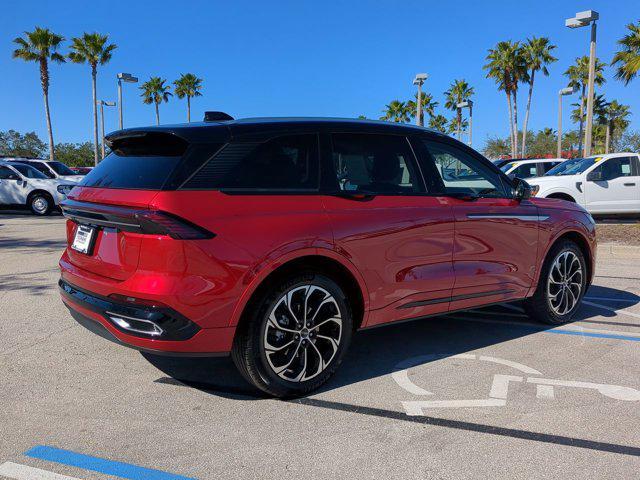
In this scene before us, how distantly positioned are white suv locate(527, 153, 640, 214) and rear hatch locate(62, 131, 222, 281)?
12.1m

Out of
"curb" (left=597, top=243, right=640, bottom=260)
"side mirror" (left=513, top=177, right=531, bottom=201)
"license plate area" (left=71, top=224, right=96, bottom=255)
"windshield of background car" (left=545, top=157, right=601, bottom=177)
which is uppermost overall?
"windshield of background car" (left=545, top=157, right=601, bottom=177)

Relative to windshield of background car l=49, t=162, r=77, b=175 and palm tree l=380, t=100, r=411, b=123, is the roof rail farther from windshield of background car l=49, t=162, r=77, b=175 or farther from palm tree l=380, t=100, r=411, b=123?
palm tree l=380, t=100, r=411, b=123

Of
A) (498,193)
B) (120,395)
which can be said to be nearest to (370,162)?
(498,193)

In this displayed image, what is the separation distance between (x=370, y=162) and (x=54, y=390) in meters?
2.66

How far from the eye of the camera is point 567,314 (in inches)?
212

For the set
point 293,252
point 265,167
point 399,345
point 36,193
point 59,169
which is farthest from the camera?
point 59,169

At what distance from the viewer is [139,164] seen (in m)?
3.50

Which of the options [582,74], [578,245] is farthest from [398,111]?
[578,245]

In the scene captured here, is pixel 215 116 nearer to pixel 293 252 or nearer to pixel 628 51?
pixel 293 252

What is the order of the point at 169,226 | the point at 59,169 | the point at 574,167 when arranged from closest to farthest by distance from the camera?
the point at 169,226 → the point at 574,167 → the point at 59,169

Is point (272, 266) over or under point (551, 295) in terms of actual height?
over

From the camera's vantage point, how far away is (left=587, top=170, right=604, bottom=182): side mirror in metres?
13.8

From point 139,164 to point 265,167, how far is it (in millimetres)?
794

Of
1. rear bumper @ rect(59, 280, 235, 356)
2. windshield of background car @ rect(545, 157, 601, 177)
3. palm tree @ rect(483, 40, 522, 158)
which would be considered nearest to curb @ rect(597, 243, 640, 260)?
windshield of background car @ rect(545, 157, 601, 177)
